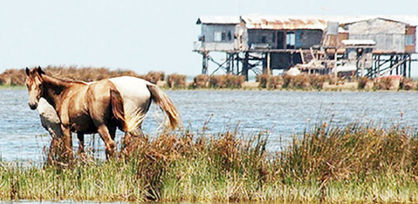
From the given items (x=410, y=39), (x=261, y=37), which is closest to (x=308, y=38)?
(x=261, y=37)

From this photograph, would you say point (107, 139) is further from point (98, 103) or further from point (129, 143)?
point (129, 143)

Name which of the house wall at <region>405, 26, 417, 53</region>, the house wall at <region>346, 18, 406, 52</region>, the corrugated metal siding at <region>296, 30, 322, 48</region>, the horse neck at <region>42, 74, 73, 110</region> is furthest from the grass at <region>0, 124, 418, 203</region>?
the house wall at <region>405, 26, 417, 53</region>

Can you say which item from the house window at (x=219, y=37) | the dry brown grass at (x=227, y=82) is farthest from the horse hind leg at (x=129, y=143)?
the house window at (x=219, y=37)

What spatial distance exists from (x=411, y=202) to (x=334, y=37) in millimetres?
80479

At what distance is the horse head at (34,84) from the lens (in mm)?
17438

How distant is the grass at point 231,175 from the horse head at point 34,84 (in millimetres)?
1793

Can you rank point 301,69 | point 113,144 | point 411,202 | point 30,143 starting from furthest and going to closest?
point 301,69, point 30,143, point 113,144, point 411,202

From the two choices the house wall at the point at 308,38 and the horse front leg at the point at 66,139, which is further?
the house wall at the point at 308,38

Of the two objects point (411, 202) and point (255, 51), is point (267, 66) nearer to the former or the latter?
point (255, 51)

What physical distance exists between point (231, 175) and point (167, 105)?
250 cm

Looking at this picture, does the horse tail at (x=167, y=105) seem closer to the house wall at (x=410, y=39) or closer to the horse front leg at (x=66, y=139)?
the horse front leg at (x=66, y=139)

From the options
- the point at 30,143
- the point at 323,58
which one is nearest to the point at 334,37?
the point at 323,58

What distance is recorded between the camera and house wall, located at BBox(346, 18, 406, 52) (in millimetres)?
96500

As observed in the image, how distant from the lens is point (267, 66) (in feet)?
312
